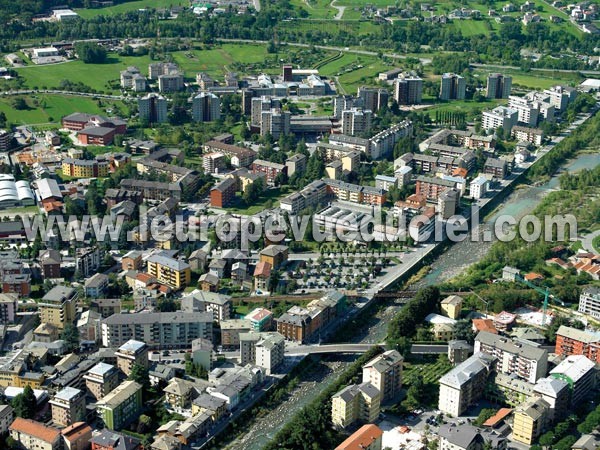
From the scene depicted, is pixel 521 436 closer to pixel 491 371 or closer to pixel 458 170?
pixel 491 371

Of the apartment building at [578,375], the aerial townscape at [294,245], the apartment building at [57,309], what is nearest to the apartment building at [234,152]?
the aerial townscape at [294,245]

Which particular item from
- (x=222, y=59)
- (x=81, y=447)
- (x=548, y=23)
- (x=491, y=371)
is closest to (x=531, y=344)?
(x=491, y=371)

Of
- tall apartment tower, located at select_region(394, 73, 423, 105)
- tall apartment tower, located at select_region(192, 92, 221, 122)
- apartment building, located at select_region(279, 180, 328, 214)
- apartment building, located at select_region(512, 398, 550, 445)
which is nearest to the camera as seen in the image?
apartment building, located at select_region(512, 398, 550, 445)

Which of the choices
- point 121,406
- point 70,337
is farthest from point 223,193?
point 121,406

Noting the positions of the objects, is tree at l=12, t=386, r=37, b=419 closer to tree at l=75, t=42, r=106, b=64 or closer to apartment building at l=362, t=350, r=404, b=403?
apartment building at l=362, t=350, r=404, b=403

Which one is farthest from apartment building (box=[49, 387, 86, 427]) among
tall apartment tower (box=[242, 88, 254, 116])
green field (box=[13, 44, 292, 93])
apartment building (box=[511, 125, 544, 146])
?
green field (box=[13, 44, 292, 93])

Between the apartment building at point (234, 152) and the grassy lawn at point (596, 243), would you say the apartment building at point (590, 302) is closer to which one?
the grassy lawn at point (596, 243)

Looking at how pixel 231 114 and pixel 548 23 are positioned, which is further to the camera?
pixel 548 23
